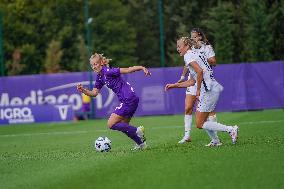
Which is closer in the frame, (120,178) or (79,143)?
(120,178)

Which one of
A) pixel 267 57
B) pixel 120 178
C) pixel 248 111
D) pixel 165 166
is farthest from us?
pixel 267 57

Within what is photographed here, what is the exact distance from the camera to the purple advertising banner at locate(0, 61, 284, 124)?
104 ft

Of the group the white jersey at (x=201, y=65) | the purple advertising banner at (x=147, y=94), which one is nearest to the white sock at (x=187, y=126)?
the white jersey at (x=201, y=65)

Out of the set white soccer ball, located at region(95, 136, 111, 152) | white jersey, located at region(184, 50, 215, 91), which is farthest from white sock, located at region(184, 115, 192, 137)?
white soccer ball, located at region(95, 136, 111, 152)

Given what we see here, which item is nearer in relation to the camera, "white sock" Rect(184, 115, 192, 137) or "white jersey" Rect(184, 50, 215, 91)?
"white jersey" Rect(184, 50, 215, 91)

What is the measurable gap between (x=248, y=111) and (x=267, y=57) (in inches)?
608

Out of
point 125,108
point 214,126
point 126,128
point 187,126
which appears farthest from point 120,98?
point 187,126

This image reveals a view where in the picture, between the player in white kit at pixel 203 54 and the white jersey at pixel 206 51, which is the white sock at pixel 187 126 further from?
the white jersey at pixel 206 51

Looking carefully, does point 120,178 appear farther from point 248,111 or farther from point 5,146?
point 248,111

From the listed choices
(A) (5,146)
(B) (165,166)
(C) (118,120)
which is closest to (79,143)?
(A) (5,146)

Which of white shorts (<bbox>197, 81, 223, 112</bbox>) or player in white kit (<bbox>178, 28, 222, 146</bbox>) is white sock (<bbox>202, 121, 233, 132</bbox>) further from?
player in white kit (<bbox>178, 28, 222, 146</bbox>)

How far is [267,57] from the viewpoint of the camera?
151 feet

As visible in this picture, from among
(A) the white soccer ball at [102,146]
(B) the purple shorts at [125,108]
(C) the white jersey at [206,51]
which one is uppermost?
(C) the white jersey at [206,51]

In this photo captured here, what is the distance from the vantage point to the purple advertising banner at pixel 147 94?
3156cm
